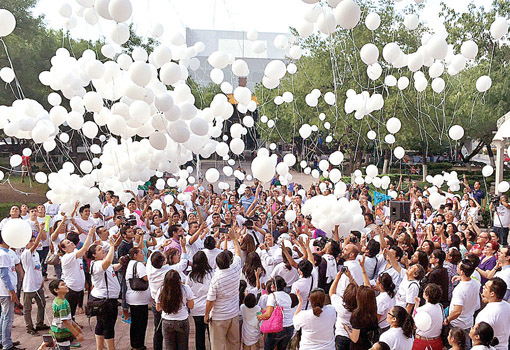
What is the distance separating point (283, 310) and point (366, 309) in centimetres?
91

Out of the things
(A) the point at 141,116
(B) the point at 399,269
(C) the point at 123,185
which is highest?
(A) the point at 141,116

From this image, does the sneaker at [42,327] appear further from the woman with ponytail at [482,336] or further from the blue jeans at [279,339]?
the woman with ponytail at [482,336]

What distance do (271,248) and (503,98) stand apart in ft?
59.9

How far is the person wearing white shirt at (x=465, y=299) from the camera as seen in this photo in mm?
4926

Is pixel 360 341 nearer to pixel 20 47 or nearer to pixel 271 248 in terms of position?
pixel 271 248

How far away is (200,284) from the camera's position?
544 cm

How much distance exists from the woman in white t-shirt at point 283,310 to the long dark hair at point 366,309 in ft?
2.64

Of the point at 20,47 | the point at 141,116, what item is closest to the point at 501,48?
the point at 20,47

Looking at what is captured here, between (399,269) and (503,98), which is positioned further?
(503,98)

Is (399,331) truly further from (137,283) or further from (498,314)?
(137,283)

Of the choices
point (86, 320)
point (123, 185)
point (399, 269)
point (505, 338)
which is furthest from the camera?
point (123, 185)

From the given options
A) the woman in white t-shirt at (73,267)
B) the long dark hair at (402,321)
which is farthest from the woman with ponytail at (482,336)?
the woman in white t-shirt at (73,267)

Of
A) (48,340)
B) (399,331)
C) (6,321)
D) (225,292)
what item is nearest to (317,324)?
(399,331)

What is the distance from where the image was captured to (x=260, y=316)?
5.02 meters
